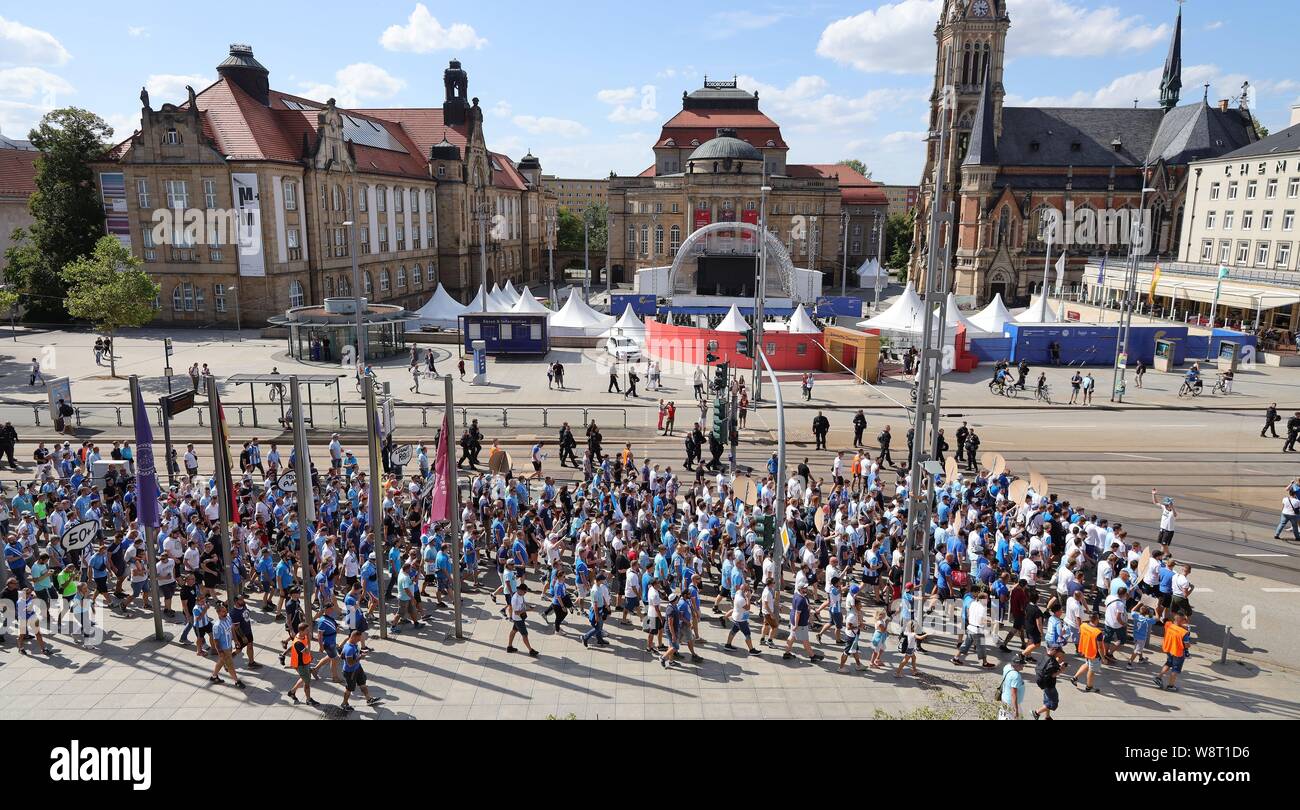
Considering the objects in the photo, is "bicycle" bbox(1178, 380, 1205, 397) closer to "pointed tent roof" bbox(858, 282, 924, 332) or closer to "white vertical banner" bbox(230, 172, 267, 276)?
"pointed tent roof" bbox(858, 282, 924, 332)

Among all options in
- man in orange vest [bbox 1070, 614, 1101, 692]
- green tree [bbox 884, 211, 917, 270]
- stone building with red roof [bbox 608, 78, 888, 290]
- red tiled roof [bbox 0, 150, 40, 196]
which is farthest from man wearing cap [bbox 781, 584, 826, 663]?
green tree [bbox 884, 211, 917, 270]

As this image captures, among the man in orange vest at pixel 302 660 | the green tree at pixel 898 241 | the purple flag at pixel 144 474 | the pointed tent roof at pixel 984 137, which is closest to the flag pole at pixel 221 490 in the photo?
the purple flag at pixel 144 474

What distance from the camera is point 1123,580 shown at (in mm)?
13844

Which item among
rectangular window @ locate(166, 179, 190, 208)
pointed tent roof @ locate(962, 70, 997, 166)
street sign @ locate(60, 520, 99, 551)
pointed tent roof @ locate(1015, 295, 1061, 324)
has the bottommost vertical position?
street sign @ locate(60, 520, 99, 551)

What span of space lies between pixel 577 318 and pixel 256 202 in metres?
21.2

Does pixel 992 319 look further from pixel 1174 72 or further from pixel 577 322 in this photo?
pixel 1174 72

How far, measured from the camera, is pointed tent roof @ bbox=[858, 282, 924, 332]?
46500 millimetres

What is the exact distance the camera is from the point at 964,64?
7756 centimetres

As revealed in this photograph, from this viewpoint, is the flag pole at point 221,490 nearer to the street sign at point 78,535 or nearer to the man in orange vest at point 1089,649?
the street sign at point 78,535

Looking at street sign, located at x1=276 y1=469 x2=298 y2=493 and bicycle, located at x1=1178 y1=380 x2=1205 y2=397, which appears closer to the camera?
street sign, located at x1=276 y1=469 x2=298 y2=493

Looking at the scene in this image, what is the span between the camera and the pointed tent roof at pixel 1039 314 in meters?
49.9

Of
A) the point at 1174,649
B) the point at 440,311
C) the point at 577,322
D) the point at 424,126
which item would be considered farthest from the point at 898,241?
the point at 1174,649

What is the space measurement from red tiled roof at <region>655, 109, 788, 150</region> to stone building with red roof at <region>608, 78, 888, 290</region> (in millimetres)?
111
